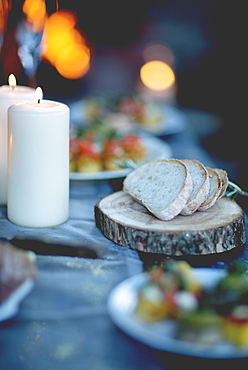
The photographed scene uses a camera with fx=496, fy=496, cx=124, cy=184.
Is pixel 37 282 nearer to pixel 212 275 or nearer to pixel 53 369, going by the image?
pixel 53 369

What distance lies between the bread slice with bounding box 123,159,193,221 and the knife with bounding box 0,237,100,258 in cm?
20

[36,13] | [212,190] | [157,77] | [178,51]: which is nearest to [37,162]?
[212,190]

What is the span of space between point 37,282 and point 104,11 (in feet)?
20.4

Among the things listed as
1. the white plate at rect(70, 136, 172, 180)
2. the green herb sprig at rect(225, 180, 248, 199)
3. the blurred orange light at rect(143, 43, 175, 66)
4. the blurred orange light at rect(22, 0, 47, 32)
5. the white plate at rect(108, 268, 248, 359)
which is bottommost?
the white plate at rect(70, 136, 172, 180)

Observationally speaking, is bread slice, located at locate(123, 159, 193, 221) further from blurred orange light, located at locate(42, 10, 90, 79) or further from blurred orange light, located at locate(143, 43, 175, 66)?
blurred orange light, located at locate(42, 10, 90, 79)

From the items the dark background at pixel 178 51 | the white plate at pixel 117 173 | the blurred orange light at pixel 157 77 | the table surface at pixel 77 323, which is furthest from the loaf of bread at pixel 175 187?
the blurred orange light at pixel 157 77

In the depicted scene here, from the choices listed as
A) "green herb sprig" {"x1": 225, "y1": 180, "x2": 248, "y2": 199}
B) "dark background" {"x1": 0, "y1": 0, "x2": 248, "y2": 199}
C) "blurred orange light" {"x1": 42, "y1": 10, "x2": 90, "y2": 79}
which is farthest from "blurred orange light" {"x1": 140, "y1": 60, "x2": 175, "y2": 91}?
"green herb sprig" {"x1": 225, "y1": 180, "x2": 248, "y2": 199}

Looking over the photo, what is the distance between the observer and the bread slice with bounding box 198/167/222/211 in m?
1.32

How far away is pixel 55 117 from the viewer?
4.07 ft

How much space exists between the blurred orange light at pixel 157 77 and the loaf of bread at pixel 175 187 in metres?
3.28

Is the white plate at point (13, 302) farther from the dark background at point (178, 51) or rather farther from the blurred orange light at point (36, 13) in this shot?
the dark background at point (178, 51)

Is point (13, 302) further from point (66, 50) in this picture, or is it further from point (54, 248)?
point (66, 50)

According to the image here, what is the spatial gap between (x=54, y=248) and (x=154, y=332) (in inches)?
19.5

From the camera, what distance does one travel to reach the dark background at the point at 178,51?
16.7 feet
